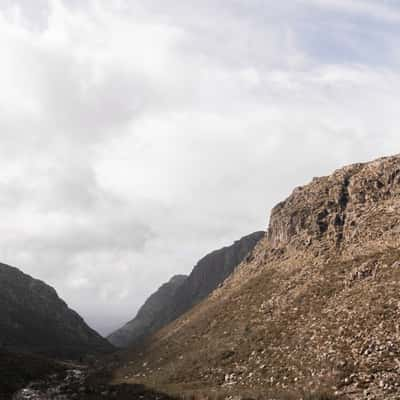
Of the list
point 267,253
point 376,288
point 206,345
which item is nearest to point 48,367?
point 206,345

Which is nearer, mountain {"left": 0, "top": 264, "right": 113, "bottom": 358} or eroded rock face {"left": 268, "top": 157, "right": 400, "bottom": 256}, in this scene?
eroded rock face {"left": 268, "top": 157, "right": 400, "bottom": 256}

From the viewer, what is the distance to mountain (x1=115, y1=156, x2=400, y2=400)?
40062 millimetres

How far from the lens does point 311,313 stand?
5409 cm

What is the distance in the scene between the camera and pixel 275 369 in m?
44.5

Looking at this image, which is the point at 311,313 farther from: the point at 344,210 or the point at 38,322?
the point at 38,322

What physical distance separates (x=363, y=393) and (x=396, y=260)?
75.3 feet

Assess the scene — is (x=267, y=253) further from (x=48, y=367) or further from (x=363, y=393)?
(x=363, y=393)

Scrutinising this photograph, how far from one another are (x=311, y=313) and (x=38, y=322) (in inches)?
5251

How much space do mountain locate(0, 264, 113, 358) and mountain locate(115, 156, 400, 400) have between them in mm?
74025

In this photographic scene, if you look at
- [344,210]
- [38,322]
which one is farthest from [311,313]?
[38,322]

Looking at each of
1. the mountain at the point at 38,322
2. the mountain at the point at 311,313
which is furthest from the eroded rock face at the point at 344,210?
the mountain at the point at 38,322

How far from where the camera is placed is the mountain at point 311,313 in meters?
40.1

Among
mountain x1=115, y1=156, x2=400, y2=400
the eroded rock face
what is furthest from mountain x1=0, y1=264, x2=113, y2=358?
the eroded rock face

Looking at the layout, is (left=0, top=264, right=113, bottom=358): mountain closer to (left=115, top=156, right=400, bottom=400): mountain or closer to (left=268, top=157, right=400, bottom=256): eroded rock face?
(left=115, top=156, right=400, bottom=400): mountain
